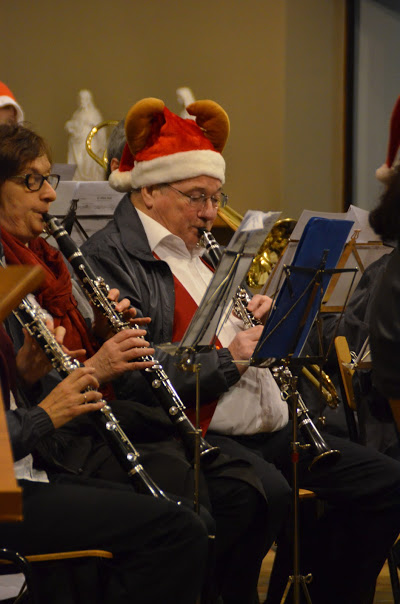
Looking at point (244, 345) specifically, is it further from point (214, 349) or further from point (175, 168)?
point (175, 168)

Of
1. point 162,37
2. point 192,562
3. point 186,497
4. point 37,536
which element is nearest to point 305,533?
point 186,497

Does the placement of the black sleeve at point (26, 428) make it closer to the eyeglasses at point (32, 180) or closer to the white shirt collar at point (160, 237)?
the eyeglasses at point (32, 180)

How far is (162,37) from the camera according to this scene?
5984 millimetres

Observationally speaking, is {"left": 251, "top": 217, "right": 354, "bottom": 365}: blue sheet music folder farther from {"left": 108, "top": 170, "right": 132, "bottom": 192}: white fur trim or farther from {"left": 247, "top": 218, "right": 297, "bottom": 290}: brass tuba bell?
{"left": 247, "top": 218, "right": 297, "bottom": 290}: brass tuba bell

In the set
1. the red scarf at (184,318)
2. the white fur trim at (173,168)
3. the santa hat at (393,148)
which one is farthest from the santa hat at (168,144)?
the santa hat at (393,148)

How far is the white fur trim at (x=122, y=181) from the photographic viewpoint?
313 centimetres

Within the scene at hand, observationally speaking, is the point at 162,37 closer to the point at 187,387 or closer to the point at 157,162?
the point at 157,162

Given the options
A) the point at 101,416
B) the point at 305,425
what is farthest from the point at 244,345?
the point at 101,416

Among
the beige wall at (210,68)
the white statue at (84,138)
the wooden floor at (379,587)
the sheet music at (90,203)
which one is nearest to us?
the wooden floor at (379,587)

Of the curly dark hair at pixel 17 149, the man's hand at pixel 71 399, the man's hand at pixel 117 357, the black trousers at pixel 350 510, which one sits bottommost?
the black trousers at pixel 350 510

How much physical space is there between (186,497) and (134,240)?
2.90 feet

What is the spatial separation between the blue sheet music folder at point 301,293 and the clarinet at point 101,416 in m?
0.40

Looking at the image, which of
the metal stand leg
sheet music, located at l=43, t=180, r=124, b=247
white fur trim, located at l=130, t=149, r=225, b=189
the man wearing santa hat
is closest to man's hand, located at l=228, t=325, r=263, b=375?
the man wearing santa hat

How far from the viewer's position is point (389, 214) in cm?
192
